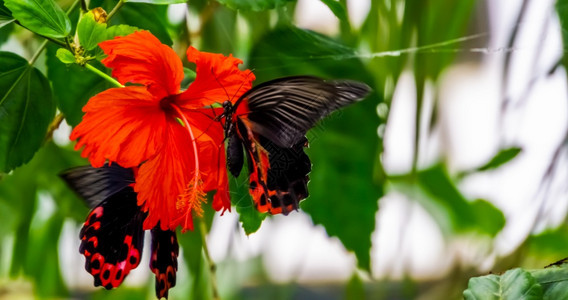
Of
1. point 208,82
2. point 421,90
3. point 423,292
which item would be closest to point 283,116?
point 208,82

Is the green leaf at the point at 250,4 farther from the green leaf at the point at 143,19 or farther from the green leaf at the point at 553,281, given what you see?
the green leaf at the point at 553,281

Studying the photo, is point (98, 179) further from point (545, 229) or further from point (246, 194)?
point (545, 229)

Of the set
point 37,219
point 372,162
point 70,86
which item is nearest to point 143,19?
point 70,86

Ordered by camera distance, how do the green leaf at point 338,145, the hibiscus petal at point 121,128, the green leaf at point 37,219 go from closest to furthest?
the hibiscus petal at point 121,128, the green leaf at point 338,145, the green leaf at point 37,219

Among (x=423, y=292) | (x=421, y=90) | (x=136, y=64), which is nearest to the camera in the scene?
(x=136, y=64)

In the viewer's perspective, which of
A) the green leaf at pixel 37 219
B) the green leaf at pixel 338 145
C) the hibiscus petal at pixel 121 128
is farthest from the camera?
the green leaf at pixel 37 219

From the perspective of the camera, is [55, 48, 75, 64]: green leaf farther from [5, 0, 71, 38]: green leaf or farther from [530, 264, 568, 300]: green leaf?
[530, 264, 568, 300]: green leaf

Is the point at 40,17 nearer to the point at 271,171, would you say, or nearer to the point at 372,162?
the point at 271,171

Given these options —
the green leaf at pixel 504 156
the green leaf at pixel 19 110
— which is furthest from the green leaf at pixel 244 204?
the green leaf at pixel 504 156

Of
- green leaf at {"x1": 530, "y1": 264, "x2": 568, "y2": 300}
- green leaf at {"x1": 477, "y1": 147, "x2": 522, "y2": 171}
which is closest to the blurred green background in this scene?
green leaf at {"x1": 477, "y1": 147, "x2": 522, "y2": 171}
